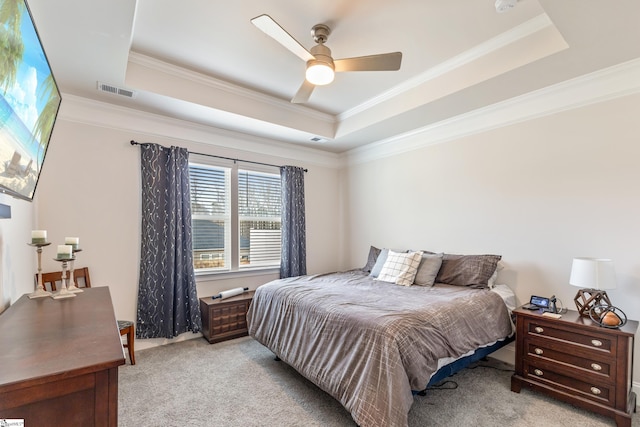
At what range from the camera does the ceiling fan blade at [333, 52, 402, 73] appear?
6.89ft

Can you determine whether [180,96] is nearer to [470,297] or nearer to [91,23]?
[91,23]

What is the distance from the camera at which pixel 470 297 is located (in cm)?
249

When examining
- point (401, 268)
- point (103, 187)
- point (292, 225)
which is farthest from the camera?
point (292, 225)

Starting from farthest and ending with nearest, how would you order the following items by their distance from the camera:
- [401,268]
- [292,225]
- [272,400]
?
[292,225] < [401,268] < [272,400]

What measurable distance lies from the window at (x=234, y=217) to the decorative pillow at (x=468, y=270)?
2.35 meters

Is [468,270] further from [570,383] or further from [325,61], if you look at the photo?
[325,61]

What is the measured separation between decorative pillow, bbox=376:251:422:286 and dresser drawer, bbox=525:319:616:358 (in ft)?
3.49

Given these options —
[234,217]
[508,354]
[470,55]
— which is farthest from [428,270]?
[234,217]

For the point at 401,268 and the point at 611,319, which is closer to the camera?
the point at 611,319

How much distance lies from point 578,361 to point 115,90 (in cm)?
442

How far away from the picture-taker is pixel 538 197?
2.82m

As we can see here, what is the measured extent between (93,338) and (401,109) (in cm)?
318

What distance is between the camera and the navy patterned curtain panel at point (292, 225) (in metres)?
4.27

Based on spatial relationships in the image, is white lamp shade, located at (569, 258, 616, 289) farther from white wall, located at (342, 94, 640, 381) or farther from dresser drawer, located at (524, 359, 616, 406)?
dresser drawer, located at (524, 359, 616, 406)
